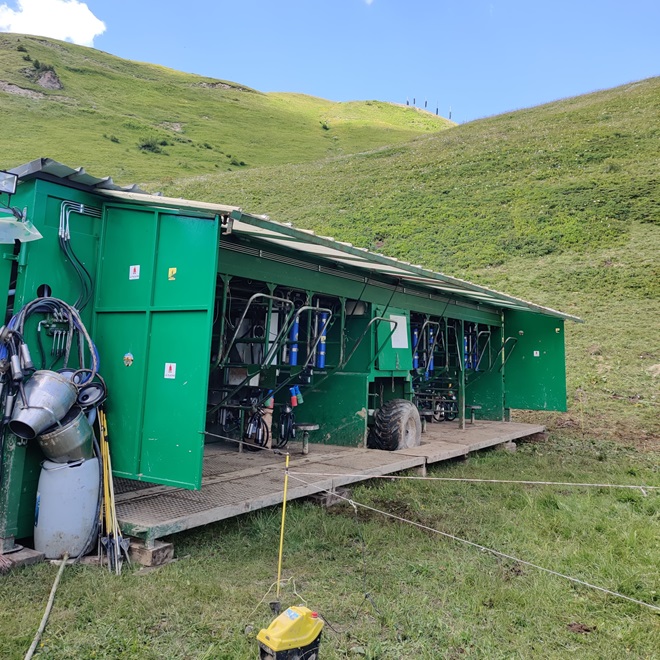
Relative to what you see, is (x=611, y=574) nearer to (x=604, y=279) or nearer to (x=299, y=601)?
(x=299, y=601)

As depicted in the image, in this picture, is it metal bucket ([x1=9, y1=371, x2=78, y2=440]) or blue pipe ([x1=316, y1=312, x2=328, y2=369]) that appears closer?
metal bucket ([x1=9, y1=371, x2=78, y2=440])

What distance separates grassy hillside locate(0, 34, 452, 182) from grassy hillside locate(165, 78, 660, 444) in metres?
8.82

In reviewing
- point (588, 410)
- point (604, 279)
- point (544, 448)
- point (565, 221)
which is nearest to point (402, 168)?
point (565, 221)

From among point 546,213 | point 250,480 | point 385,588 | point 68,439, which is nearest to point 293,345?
point 250,480

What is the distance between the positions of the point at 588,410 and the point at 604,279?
7.97 meters

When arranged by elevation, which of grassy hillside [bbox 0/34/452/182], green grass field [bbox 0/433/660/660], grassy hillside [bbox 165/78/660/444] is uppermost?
grassy hillside [bbox 0/34/452/182]

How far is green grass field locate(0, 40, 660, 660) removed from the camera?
3709mm

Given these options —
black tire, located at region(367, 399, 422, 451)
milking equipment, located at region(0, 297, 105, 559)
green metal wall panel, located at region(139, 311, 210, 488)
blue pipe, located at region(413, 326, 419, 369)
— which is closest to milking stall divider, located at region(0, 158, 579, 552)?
green metal wall panel, located at region(139, 311, 210, 488)

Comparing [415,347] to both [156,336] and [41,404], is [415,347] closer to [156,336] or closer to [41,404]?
[156,336]

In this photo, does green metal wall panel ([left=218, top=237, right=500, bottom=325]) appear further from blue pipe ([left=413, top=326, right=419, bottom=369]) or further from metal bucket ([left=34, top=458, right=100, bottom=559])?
metal bucket ([left=34, top=458, right=100, bottom=559])

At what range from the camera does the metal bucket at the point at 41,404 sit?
4.40 metres

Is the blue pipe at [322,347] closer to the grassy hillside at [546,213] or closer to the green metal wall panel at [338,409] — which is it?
the green metal wall panel at [338,409]

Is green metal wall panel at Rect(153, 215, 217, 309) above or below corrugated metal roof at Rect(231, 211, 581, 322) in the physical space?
below

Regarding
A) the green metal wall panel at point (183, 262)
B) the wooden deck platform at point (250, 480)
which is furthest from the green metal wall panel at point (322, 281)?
the wooden deck platform at point (250, 480)
